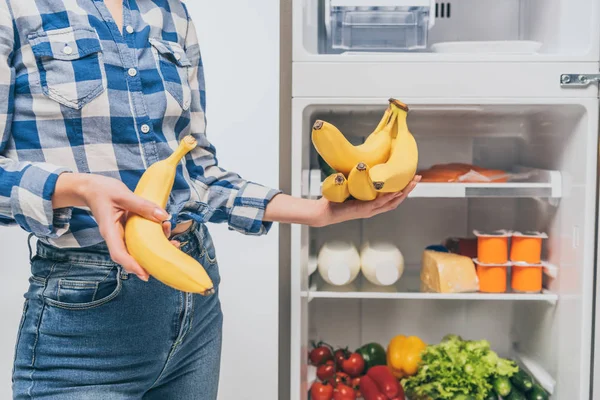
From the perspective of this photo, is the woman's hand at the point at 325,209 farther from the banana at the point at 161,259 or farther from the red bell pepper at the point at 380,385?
the red bell pepper at the point at 380,385

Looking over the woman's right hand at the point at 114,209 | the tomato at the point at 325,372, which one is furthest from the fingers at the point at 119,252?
the tomato at the point at 325,372

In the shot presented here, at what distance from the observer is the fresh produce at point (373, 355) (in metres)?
1.64

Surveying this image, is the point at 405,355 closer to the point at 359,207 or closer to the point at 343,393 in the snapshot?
the point at 343,393

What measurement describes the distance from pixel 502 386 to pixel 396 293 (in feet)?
1.14

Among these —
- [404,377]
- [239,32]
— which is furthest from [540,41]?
[404,377]

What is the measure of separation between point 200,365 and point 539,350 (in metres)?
0.98

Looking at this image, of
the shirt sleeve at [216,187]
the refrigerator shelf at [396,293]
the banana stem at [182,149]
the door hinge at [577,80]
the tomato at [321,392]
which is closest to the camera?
the banana stem at [182,149]

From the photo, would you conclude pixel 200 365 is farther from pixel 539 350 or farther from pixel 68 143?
pixel 539 350

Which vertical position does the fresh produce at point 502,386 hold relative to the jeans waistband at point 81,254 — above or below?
below

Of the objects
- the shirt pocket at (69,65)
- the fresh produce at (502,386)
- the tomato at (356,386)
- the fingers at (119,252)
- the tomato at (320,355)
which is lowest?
the tomato at (356,386)

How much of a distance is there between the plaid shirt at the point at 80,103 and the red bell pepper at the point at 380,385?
30.6 inches

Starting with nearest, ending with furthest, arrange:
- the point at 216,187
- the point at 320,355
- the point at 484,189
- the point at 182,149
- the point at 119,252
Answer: the point at 119,252, the point at 182,149, the point at 216,187, the point at 484,189, the point at 320,355

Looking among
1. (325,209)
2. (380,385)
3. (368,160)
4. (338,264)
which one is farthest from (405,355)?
(368,160)

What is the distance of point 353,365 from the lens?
5.21ft
